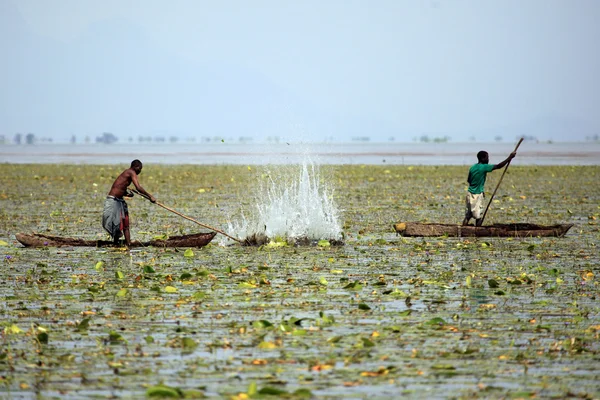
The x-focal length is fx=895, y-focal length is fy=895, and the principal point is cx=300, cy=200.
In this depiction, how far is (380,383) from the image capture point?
8.35 meters

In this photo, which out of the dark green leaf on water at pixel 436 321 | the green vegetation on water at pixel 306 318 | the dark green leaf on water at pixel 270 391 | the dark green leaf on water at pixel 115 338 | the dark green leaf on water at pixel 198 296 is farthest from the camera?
the dark green leaf on water at pixel 198 296

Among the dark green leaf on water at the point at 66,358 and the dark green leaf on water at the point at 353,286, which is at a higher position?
the dark green leaf on water at the point at 353,286

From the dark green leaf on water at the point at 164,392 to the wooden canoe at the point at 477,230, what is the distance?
40.5 ft

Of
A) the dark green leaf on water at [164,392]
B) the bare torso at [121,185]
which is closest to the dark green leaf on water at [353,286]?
the dark green leaf on water at [164,392]

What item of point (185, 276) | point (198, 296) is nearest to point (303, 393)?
point (198, 296)

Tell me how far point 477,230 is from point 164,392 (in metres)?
12.9

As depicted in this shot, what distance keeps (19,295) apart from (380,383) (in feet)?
21.7

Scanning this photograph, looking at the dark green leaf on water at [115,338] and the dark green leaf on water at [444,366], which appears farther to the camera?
the dark green leaf on water at [115,338]

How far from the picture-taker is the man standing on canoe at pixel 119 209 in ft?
60.0

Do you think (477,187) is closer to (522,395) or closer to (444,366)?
(444,366)

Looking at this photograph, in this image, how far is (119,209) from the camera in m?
18.4

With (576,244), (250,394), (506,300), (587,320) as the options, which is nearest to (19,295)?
(250,394)

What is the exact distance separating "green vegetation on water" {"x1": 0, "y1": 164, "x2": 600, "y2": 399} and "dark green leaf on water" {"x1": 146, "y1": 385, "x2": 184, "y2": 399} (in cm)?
1

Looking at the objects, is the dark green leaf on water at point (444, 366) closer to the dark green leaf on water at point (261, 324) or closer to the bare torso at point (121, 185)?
the dark green leaf on water at point (261, 324)
